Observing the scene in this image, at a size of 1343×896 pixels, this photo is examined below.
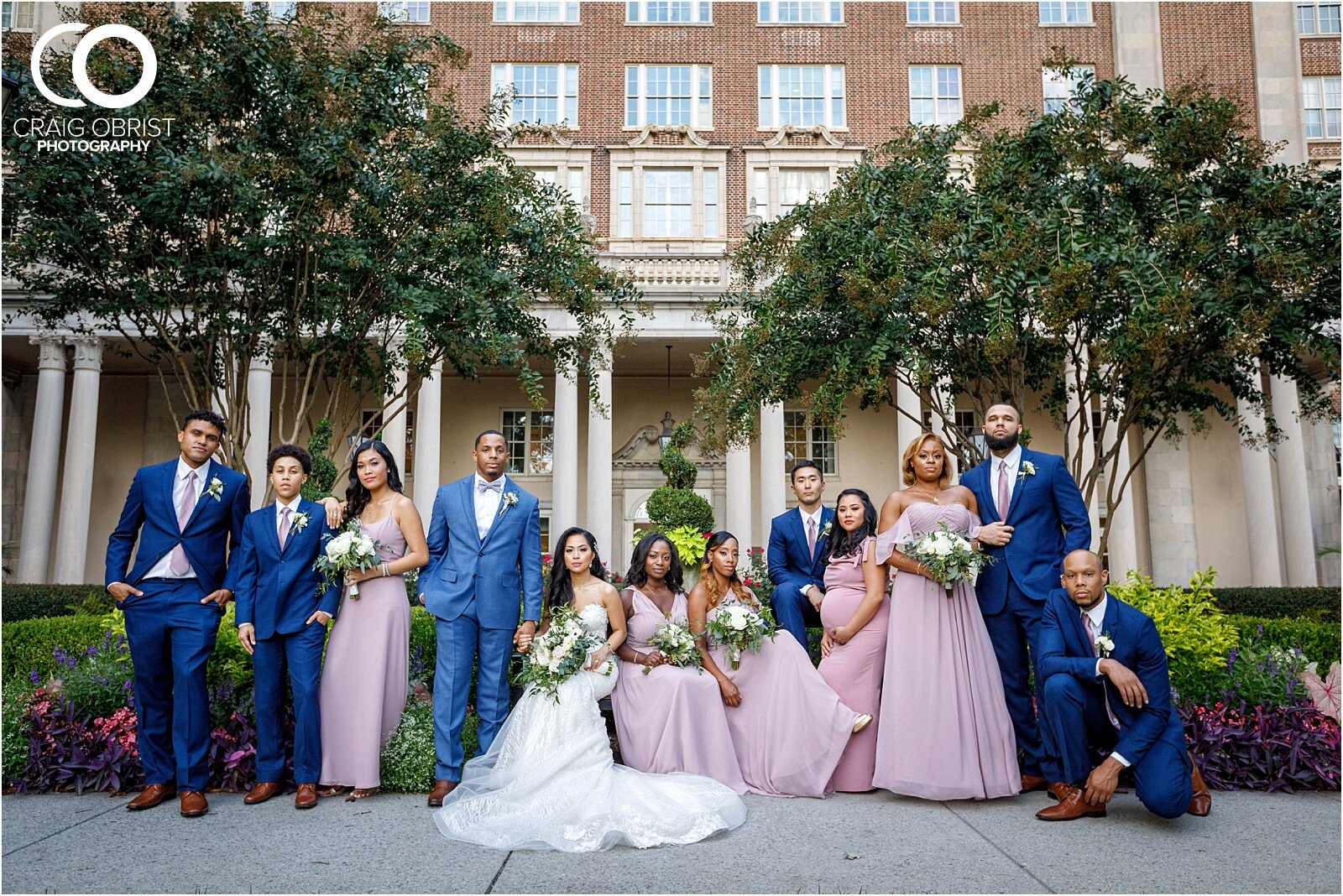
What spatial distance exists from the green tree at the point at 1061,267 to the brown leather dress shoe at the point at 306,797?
6.94 metres

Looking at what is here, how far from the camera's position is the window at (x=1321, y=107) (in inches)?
1091

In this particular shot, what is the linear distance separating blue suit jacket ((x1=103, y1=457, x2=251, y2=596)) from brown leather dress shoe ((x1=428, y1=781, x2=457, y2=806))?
2.01m

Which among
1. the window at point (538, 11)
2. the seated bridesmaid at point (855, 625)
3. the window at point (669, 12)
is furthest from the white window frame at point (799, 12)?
the seated bridesmaid at point (855, 625)

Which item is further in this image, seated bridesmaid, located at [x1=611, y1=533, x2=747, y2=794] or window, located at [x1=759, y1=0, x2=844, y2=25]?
window, located at [x1=759, y1=0, x2=844, y2=25]

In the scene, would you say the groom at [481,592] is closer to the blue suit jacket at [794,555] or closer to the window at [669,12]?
the blue suit jacket at [794,555]

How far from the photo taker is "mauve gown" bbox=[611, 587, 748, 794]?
21.5ft

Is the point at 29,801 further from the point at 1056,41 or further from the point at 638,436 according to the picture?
the point at 1056,41

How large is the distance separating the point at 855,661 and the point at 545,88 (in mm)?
25769

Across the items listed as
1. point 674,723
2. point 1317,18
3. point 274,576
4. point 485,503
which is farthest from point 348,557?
point 1317,18

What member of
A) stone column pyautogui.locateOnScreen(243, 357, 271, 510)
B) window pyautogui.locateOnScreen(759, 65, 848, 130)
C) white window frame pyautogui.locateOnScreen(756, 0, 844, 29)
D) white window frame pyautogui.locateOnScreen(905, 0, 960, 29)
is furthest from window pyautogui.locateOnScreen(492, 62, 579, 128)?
stone column pyautogui.locateOnScreen(243, 357, 271, 510)

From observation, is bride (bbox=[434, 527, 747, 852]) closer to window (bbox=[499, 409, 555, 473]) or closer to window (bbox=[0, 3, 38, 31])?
window (bbox=[499, 409, 555, 473])

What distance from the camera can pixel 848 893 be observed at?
14.5 ft

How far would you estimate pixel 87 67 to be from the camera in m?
9.99

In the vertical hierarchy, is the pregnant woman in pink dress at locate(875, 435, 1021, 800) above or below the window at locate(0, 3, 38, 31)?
below
